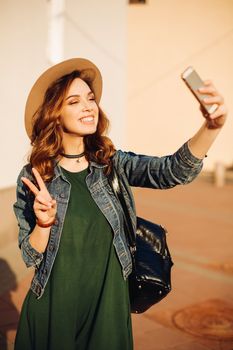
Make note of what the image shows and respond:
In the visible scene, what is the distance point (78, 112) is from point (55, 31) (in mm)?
4748

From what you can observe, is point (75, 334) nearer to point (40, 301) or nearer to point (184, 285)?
point (40, 301)

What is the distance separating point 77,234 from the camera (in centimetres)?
175

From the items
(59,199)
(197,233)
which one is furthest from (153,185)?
(197,233)

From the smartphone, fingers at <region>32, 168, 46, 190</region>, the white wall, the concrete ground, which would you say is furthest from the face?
the white wall

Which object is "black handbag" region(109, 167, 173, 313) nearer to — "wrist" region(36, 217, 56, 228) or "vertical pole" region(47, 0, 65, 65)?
"wrist" region(36, 217, 56, 228)

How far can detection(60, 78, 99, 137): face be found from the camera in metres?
1.85

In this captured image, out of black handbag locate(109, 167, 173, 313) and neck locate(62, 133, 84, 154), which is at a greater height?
neck locate(62, 133, 84, 154)

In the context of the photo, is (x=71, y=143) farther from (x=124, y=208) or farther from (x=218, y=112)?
(x=218, y=112)

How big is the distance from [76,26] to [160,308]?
477 cm

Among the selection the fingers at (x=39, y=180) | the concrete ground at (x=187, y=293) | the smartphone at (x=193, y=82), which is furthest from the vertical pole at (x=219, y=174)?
the smartphone at (x=193, y=82)

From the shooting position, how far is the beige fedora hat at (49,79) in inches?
76.1

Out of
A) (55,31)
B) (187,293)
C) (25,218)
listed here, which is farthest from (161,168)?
(55,31)

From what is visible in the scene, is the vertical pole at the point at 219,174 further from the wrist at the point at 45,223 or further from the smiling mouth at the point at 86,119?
the wrist at the point at 45,223

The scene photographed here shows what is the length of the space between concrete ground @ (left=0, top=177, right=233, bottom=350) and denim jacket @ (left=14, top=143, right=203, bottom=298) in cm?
168
